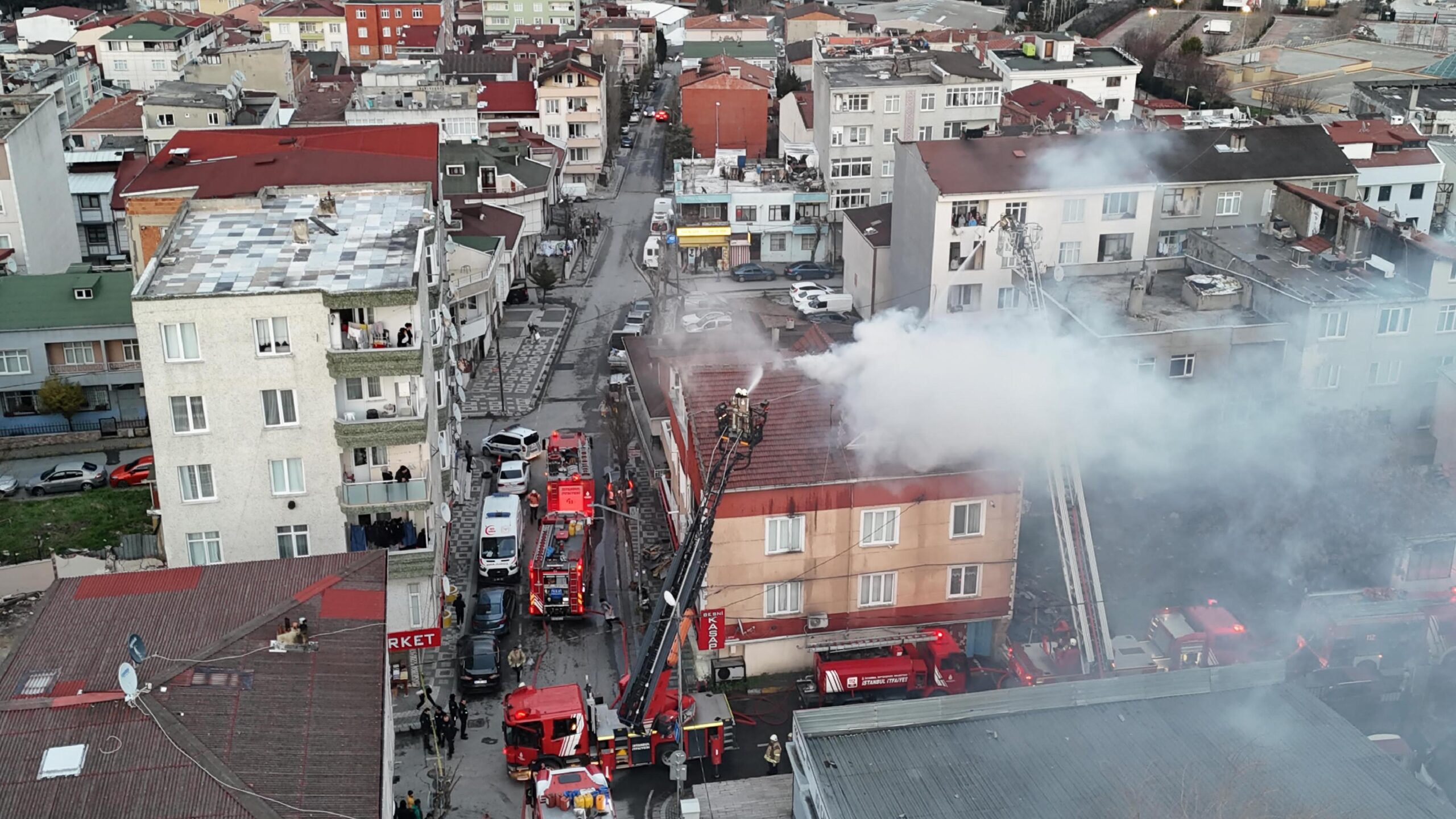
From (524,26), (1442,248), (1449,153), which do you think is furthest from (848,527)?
(524,26)

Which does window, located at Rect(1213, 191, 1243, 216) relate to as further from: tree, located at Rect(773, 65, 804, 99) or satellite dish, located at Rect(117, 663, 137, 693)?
tree, located at Rect(773, 65, 804, 99)

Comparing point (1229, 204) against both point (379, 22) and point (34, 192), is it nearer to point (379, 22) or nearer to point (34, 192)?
point (34, 192)

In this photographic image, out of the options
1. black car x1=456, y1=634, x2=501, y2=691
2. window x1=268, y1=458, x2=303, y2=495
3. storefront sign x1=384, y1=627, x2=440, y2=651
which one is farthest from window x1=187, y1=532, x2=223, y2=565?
black car x1=456, y1=634, x2=501, y2=691

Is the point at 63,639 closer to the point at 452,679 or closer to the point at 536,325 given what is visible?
the point at 452,679

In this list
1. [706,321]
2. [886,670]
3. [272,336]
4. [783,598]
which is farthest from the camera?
[706,321]

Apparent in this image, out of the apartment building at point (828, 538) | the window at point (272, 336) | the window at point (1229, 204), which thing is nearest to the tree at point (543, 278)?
the window at point (1229, 204)

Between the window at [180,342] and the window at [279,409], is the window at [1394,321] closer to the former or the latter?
the window at [279,409]

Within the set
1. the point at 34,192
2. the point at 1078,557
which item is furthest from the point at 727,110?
the point at 1078,557
